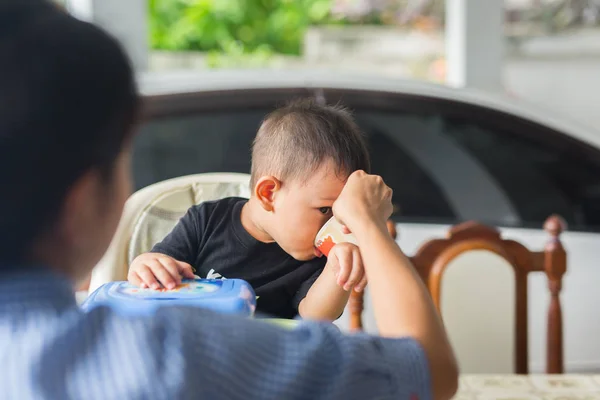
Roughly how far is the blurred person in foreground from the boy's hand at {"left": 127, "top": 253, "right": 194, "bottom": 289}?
20cm

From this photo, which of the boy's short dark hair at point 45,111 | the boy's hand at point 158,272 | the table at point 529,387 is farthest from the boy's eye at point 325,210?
the table at point 529,387

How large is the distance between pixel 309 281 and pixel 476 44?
213 centimetres

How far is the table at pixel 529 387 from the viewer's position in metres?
1.09

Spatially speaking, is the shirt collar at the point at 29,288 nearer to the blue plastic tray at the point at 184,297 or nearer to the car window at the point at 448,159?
the blue plastic tray at the point at 184,297

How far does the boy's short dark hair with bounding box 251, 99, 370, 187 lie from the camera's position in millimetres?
716

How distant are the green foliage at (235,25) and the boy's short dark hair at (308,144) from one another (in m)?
3.88

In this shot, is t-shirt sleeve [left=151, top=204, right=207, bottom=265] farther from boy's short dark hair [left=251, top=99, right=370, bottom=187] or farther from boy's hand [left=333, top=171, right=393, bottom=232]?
boy's hand [left=333, top=171, right=393, bottom=232]

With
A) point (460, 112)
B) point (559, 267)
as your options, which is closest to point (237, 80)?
point (460, 112)

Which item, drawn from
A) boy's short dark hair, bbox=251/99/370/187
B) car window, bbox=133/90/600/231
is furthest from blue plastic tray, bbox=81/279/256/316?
car window, bbox=133/90/600/231

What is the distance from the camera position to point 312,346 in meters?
0.49

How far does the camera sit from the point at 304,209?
0.71 meters

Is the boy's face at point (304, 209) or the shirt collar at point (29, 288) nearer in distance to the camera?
the shirt collar at point (29, 288)

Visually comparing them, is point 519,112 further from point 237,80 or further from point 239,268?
point 239,268

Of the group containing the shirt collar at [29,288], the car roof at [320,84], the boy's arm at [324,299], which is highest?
the car roof at [320,84]
